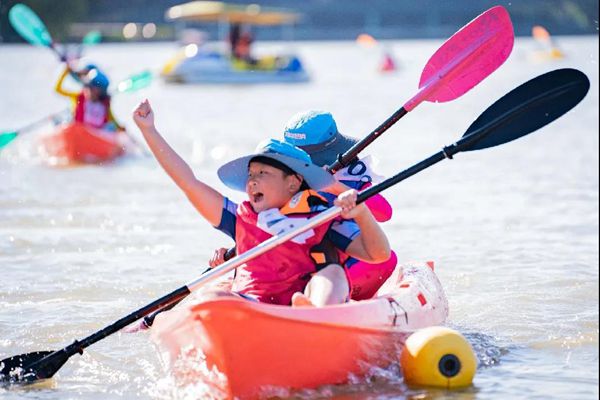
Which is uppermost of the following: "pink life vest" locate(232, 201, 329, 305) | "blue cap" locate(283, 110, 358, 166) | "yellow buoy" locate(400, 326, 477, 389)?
"blue cap" locate(283, 110, 358, 166)

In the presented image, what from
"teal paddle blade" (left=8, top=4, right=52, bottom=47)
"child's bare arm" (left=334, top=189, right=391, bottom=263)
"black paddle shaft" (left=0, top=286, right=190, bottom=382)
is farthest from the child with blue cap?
"teal paddle blade" (left=8, top=4, right=52, bottom=47)

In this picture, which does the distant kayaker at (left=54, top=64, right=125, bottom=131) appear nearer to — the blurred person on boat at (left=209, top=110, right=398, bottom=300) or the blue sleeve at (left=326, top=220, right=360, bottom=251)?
the blurred person on boat at (left=209, top=110, right=398, bottom=300)

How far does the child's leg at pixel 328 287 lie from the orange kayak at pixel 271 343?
65mm

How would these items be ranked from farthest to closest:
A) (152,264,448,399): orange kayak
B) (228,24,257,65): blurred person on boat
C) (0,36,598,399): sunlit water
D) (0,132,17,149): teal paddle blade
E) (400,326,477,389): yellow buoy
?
(228,24,257,65): blurred person on boat → (0,132,17,149): teal paddle blade → (0,36,598,399): sunlit water → (400,326,477,389): yellow buoy → (152,264,448,399): orange kayak

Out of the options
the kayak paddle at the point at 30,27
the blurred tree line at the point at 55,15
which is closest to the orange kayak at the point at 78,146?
the kayak paddle at the point at 30,27

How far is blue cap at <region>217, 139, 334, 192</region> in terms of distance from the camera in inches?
184

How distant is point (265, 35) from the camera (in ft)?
170

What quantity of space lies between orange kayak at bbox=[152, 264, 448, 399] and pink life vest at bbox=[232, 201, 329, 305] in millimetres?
281

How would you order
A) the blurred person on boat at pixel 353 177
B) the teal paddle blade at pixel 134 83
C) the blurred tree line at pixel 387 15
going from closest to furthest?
the blurred person on boat at pixel 353 177 < the teal paddle blade at pixel 134 83 < the blurred tree line at pixel 387 15

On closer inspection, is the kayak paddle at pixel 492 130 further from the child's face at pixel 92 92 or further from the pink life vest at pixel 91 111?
the pink life vest at pixel 91 111

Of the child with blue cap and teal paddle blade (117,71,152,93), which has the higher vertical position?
teal paddle blade (117,71,152,93)

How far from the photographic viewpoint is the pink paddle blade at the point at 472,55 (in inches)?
238

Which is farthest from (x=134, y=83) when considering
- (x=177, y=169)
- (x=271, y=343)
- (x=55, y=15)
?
(x=55, y=15)

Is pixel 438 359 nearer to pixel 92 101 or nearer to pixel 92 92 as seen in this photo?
pixel 92 92
